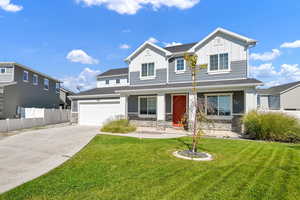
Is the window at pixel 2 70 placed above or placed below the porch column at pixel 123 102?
above

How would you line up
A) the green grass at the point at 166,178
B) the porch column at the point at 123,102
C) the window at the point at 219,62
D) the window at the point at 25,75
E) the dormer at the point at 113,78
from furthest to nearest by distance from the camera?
the dormer at the point at 113,78
the window at the point at 25,75
the porch column at the point at 123,102
the window at the point at 219,62
the green grass at the point at 166,178

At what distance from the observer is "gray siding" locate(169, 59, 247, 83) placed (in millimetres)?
12031

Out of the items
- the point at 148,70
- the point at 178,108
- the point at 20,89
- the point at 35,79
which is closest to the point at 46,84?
the point at 35,79

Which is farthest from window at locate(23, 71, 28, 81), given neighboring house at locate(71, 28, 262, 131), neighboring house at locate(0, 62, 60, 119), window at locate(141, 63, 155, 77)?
window at locate(141, 63, 155, 77)

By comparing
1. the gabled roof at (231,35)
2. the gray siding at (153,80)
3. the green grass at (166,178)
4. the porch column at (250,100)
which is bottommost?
the green grass at (166,178)

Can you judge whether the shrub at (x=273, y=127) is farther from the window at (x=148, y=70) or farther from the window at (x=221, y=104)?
the window at (x=148, y=70)

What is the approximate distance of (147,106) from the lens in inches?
576

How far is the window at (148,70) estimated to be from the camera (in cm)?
1525

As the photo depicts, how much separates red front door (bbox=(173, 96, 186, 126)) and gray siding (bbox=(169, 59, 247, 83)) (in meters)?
1.71

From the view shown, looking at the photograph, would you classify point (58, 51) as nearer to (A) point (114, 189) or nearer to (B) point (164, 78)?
(B) point (164, 78)

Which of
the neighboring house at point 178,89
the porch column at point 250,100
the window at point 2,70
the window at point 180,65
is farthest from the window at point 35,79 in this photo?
the porch column at point 250,100

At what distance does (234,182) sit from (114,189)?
279cm

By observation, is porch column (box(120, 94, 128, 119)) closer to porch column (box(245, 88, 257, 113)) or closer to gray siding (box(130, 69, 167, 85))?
gray siding (box(130, 69, 167, 85))

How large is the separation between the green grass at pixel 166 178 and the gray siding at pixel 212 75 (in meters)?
7.27
